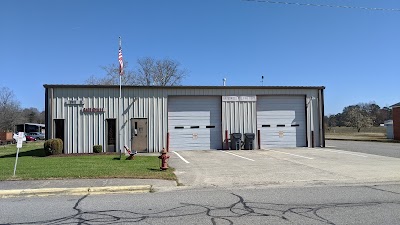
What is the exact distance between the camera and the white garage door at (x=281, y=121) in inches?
980

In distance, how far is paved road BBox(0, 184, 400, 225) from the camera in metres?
6.51

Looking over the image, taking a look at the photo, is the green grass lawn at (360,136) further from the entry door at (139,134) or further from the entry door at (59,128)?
the entry door at (59,128)

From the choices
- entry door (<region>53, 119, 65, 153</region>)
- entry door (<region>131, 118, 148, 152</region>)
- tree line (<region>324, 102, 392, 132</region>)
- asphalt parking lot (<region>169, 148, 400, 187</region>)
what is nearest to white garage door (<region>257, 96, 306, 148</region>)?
entry door (<region>131, 118, 148, 152</region>)

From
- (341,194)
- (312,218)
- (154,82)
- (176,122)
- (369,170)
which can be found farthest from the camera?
(154,82)

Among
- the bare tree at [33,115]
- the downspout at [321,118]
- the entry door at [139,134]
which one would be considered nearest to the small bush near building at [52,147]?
the entry door at [139,134]

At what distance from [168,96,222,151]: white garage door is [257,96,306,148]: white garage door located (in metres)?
3.12

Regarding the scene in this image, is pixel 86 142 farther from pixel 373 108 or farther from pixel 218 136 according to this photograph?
pixel 373 108

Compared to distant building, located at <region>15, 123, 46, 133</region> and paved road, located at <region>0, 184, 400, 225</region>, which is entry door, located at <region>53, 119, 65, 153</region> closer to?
paved road, located at <region>0, 184, 400, 225</region>

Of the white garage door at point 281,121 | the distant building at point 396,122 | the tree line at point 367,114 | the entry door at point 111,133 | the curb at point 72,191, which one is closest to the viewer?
the curb at point 72,191

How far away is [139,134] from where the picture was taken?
22.9m

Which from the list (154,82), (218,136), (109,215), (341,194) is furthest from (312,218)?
(154,82)

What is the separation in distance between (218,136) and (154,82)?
41.4 m

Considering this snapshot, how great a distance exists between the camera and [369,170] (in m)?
13.4

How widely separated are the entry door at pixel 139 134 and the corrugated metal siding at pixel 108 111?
0.26m
